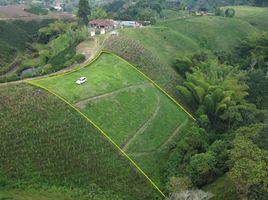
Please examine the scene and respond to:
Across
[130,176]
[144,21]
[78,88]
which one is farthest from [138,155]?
[144,21]

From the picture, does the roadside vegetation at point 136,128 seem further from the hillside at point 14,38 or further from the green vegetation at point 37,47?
the hillside at point 14,38

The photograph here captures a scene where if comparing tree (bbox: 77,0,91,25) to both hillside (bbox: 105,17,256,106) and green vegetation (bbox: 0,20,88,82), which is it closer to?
green vegetation (bbox: 0,20,88,82)

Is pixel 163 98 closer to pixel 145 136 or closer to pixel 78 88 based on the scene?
pixel 145 136

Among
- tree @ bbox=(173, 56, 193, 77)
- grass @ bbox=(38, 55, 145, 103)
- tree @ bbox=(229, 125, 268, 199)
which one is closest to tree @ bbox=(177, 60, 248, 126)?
tree @ bbox=(173, 56, 193, 77)

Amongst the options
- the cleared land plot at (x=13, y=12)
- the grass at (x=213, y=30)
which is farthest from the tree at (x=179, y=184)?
the cleared land plot at (x=13, y=12)

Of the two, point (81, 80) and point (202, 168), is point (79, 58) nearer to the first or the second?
point (81, 80)

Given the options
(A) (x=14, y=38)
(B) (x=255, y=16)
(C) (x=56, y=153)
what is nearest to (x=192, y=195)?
(C) (x=56, y=153)
